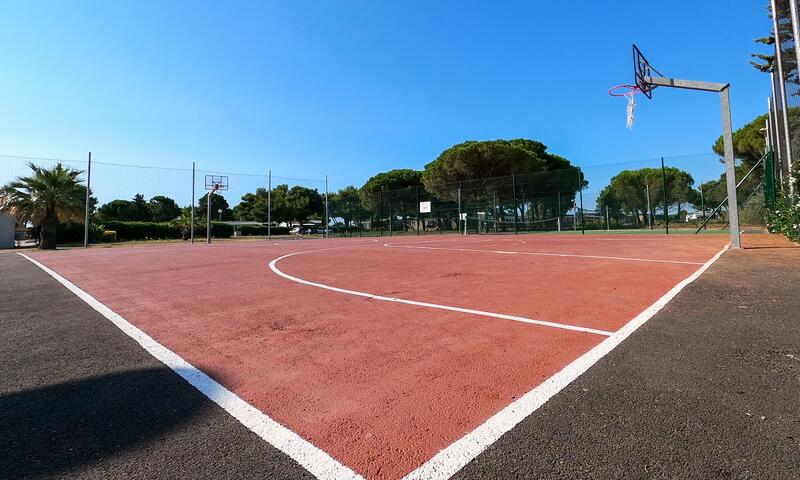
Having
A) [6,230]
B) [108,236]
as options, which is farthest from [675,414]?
[108,236]

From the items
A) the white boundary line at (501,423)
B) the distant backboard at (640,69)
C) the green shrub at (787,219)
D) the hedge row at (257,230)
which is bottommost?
the white boundary line at (501,423)

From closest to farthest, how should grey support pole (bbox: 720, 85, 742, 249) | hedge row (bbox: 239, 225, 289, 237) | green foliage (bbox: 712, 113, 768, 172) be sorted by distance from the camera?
grey support pole (bbox: 720, 85, 742, 249) < green foliage (bbox: 712, 113, 768, 172) < hedge row (bbox: 239, 225, 289, 237)

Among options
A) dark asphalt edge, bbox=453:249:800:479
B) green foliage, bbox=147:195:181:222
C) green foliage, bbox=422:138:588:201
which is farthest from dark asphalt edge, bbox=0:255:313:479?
green foliage, bbox=147:195:181:222

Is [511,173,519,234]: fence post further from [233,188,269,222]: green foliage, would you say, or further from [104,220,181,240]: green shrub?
[233,188,269,222]: green foliage

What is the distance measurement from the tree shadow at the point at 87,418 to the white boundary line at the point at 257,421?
92mm

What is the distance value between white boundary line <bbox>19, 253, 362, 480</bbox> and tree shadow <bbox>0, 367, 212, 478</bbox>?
92 millimetres

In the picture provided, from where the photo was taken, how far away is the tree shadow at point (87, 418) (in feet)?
6.26

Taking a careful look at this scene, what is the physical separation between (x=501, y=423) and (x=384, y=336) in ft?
5.86

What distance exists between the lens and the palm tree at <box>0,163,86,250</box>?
24.8 meters

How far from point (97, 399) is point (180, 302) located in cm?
314

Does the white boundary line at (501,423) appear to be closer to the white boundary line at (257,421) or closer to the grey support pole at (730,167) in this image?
the white boundary line at (257,421)

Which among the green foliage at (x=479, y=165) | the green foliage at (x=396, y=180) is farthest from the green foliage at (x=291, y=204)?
the green foliage at (x=479, y=165)

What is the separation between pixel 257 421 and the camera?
2246 millimetres

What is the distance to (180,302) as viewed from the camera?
5480 mm
